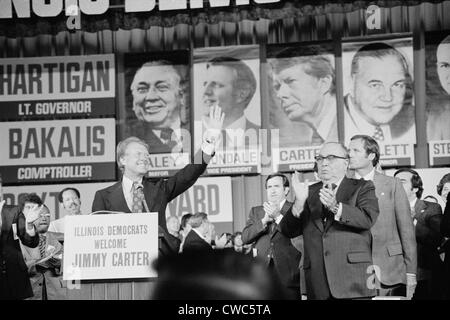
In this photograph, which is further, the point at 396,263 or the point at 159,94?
the point at 159,94

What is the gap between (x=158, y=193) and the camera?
5.73 m

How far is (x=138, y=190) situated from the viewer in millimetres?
5703

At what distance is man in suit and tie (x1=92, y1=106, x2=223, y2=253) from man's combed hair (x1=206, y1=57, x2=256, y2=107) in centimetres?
98

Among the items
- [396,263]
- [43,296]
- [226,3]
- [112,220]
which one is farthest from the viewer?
[226,3]

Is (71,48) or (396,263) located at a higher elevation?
(71,48)

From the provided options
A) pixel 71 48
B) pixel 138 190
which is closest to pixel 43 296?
pixel 138 190

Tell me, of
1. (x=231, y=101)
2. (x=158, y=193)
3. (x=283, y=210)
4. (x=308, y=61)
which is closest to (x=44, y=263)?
(x=158, y=193)

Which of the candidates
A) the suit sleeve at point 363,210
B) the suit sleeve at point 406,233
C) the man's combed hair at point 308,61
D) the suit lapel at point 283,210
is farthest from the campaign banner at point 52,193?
the suit sleeve at point 406,233

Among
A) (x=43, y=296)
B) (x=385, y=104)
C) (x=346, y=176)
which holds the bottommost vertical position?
(x=43, y=296)

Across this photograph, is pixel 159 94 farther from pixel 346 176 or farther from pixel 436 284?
pixel 436 284

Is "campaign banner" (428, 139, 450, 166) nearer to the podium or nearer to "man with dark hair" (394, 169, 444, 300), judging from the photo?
"man with dark hair" (394, 169, 444, 300)

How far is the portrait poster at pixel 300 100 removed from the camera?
6520mm

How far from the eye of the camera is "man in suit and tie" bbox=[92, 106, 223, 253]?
568 cm

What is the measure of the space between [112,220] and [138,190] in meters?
0.71
